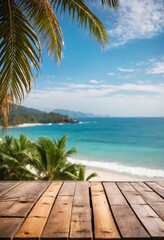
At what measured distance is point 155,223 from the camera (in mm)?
1383

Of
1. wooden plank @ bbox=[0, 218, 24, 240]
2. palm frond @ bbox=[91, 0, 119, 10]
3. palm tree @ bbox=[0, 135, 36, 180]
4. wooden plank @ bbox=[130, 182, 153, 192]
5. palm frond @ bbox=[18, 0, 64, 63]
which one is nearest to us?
wooden plank @ bbox=[0, 218, 24, 240]

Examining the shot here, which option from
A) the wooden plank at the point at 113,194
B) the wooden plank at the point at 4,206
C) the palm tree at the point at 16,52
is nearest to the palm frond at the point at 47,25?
the palm tree at the point at 16,52

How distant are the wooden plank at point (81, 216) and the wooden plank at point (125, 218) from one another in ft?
0.72

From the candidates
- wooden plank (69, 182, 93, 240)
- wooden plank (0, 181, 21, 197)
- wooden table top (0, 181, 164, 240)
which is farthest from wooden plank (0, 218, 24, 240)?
wooden plank (0, 181, 21, 197)

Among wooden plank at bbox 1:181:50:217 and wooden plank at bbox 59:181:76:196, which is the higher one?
wooden plank at bbox 59:181:76:196

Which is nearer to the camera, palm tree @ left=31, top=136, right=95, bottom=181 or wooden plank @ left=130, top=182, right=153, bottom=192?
wooden plank @ left=130, top=182, right=153, bottom=192

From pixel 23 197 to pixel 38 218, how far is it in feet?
1.69

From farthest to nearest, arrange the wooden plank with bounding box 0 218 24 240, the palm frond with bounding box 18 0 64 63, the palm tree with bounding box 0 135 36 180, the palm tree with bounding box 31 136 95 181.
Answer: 1. the palm tree with bounding box 0 135 36 180
2. the palm tree with bounding box 31 136 95 181
3. the palm frond with bounding box 18 0 64 63
4. the wooden plank with bounding box 0 218 24 240

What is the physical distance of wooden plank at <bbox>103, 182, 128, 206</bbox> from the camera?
1.79 m

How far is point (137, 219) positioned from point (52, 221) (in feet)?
2.16

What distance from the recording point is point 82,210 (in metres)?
1.62

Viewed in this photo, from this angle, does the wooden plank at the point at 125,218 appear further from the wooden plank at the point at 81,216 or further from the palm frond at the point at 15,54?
the palm frond at the point at 15,54

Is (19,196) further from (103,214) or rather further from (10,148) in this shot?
(10,148)

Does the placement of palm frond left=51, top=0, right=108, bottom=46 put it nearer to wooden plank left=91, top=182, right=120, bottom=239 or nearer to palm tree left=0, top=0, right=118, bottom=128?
palm tree left=0, top=0, right=118, bottom=128
